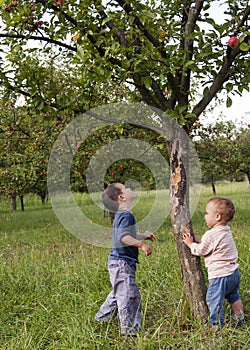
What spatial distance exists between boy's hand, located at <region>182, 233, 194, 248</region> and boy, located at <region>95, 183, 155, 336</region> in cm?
35

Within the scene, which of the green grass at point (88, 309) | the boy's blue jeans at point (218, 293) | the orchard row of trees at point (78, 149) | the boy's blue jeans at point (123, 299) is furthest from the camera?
the orchard row of trees at point (78, 149)

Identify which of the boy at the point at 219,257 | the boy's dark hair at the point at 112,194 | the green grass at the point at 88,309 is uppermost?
the boy's dark hair at the point at 112,194

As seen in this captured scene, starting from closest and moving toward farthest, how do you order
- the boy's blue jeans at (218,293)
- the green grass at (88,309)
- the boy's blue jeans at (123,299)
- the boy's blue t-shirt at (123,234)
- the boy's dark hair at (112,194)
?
the green grass at (88,309) → the boy's blue jeans at (218,293) → the boy's blue jeans at (123,299) → the boy's blue t-shirt at (123,234) → the boy's dark hair at (112,194)

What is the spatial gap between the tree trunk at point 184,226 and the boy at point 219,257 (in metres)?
0.14

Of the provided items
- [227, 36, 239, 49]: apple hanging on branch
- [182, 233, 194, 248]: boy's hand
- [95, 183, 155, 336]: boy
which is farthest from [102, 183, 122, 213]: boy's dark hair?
[227, 36, 239, 49]: apple hanging on branch

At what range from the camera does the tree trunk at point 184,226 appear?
3.86 m

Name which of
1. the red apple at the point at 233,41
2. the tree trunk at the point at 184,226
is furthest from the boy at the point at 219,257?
the red apple at the point at 233,41

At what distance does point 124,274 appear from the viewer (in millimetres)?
3912

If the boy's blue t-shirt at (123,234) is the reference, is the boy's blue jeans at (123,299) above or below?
below

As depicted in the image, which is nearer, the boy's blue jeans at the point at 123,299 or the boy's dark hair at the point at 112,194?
the boy's blue jeans at the point at 123,299

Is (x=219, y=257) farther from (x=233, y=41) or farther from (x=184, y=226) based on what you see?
(x=233, y=41)

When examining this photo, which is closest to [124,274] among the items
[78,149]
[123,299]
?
[123,299]

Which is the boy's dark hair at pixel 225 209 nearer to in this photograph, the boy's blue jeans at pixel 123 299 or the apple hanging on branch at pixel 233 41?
the boy's blue jeans at pixel 123 299

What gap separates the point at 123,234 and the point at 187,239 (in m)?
0.57
